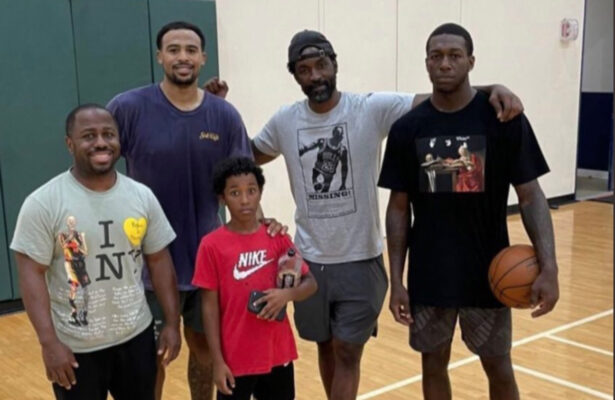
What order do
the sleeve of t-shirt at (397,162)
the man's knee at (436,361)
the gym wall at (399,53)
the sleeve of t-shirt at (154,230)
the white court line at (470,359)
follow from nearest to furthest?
the sleeve of t-shirt at (154,230)
the sleeve of t-shirt at (397,162)
the man's knee at (436,361)
the white court line at (470,359)
the gym wall at (399,53)

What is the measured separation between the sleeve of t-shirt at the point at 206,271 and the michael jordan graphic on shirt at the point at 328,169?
0.67m

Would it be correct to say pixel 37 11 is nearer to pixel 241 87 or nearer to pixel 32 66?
pixel 32 66

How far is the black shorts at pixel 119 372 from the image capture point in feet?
8.55

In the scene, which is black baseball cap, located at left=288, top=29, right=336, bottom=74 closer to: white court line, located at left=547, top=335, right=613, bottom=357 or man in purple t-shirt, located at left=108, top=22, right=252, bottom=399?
man in purple t-shirt, located at left=108, top=22, right=252, bottom=399

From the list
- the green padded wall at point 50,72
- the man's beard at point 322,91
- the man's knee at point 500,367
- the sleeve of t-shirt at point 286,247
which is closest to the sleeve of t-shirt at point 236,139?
the man's beard at point 322,91

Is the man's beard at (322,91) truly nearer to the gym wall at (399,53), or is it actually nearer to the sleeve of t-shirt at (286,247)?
the sleeve of t-shirt at (286,247)

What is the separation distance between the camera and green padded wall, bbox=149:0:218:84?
21.1ft

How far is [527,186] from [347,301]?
978 millimetres

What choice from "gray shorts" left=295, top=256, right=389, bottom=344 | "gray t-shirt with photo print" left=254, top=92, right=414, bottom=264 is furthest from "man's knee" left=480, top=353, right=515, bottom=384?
"gray t-shirt with photo print" left=254, top=92, right=414, bottom=264

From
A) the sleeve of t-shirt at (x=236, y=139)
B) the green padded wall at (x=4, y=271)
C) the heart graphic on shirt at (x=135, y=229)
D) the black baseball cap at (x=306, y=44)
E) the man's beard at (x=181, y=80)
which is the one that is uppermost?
the black baseball cap at (x=306, y=44)

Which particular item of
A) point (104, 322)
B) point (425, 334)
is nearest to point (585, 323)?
point (425, 334)

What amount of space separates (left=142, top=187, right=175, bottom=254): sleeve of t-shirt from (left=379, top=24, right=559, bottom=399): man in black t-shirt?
941 mm

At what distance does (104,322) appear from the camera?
261 centimetres

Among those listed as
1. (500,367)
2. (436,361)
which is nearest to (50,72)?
(436,361)
